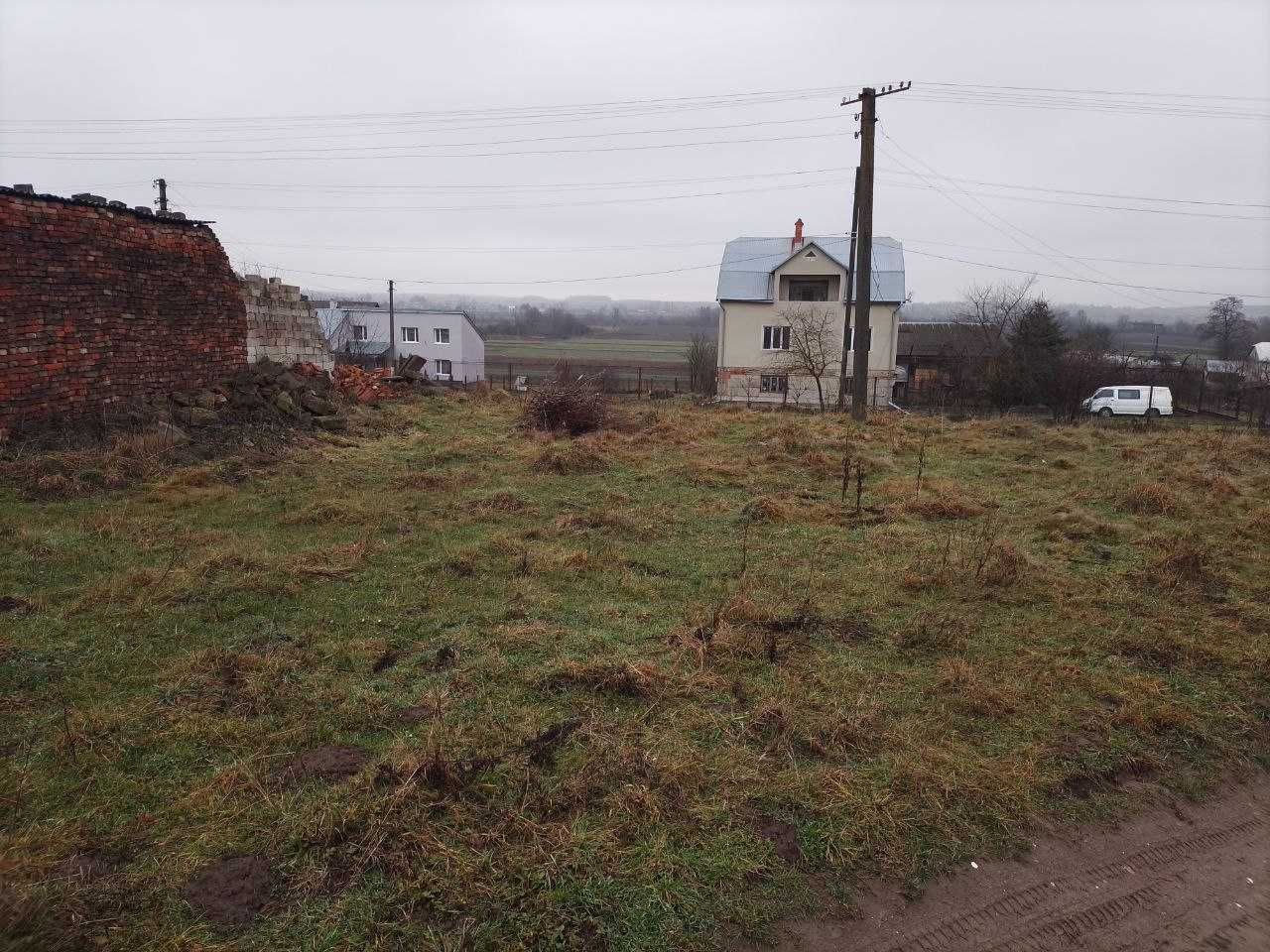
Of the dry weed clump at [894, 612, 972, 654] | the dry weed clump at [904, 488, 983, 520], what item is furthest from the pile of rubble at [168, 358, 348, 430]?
the dry weed clump at [894, 612, 972, 654]

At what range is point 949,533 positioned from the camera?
7.38 meters

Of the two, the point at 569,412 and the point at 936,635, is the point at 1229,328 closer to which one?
the point at 569,412

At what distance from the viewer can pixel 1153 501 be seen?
28.7 feet

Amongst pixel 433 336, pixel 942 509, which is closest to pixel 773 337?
pixel 942 509

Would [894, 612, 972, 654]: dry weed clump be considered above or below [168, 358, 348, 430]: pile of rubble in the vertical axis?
below

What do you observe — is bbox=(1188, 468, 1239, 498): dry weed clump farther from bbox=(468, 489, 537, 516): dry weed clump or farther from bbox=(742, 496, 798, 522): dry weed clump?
bbox=(468, 489, 537, 516): dry weed clump

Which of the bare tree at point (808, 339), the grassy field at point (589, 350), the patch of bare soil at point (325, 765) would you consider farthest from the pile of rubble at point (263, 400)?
the grassy field at point (589, 350)

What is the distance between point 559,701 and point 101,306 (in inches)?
395

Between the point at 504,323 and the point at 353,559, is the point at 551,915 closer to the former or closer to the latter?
the point at 353,559

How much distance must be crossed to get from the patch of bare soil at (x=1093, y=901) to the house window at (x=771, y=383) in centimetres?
3088

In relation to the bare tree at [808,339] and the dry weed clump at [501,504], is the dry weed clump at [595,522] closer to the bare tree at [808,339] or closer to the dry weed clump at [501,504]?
the dry weed clump at [501,504]

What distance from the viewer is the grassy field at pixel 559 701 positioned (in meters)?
2.67

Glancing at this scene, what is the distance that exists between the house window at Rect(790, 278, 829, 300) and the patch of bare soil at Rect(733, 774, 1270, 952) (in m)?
33.1

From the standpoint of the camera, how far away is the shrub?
14469mm
